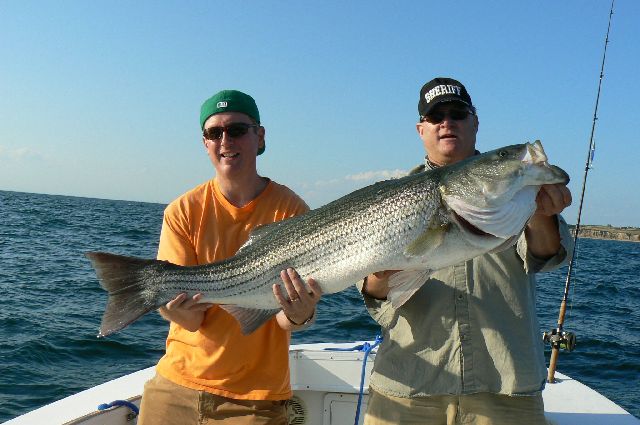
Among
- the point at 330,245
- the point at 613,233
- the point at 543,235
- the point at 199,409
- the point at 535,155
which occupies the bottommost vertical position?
the point at 199,409

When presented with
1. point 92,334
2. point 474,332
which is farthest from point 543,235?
point 92,334

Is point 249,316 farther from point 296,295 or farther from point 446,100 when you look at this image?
point 446,100

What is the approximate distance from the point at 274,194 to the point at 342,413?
9.45ft

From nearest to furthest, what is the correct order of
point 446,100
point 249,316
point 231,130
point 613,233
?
point 249,316 → point 446,100 → point 231,130 → point 613,233

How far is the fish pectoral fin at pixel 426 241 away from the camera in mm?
3371

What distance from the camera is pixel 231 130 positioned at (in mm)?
4047

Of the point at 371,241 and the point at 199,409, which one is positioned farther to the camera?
the point at 199,409

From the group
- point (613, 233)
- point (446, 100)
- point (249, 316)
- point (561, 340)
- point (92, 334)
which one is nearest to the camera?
point (249, 316)

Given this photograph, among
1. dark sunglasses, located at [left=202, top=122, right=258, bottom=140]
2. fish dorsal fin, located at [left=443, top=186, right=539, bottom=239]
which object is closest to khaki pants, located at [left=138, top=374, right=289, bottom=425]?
dark sunglasses, located at [left=202, top=122, right=258, bottom=140]

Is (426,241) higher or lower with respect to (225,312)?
higher

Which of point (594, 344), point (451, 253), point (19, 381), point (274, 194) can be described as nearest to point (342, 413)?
point (274, 194)

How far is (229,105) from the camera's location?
13.4 ft

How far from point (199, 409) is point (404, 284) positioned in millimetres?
1674

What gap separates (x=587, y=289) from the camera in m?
24.8
